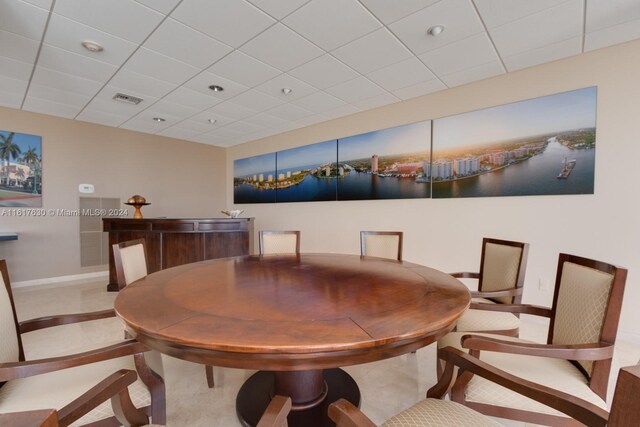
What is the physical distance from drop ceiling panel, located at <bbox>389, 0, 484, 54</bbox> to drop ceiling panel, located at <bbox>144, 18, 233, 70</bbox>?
5.39ft

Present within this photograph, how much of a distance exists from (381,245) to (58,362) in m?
2.51

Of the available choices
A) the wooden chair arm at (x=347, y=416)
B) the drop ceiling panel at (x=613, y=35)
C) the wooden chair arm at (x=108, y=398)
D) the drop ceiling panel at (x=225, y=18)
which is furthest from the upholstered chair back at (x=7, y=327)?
the drop ceiling panel at (x=613, y=35)

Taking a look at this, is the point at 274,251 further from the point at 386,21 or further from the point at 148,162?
the point at 148,162

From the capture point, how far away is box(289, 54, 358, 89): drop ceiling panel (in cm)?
312

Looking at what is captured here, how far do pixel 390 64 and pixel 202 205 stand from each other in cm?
518

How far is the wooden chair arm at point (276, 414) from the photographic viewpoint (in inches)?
28.1

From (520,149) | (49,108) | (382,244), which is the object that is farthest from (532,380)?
(49,108)

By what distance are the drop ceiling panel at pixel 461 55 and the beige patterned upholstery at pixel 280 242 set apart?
2317 millimetres

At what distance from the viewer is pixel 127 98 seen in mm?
4070

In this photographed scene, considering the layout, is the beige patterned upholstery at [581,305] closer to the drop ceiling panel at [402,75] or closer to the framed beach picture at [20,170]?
the drop ceiling panel at [402,75]

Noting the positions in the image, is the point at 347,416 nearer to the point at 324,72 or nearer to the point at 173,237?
the point at 324,72

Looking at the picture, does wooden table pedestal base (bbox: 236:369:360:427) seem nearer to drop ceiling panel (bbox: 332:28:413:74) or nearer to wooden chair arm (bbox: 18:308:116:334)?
wooden chair arm (bbox: 18:308:116:334)

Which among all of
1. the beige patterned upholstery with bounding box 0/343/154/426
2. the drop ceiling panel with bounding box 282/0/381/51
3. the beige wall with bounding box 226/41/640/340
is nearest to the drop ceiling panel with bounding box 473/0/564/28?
the drop ceiling panel with bounding box 282/0/381/51

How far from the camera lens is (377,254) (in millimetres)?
3004
